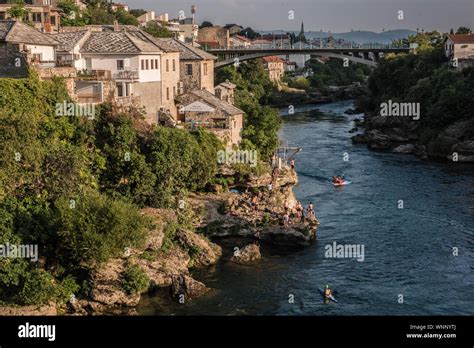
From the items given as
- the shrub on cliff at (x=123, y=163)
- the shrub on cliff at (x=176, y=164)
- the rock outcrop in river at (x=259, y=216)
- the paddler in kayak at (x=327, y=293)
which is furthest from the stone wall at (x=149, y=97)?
the paddler in kayak at (x=327, y=293)

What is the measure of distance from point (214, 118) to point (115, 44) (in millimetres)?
7812

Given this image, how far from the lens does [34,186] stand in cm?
3102

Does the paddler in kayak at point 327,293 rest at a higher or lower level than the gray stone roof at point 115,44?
lower

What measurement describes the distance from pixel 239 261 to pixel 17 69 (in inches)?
597

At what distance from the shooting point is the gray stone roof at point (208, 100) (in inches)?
1789

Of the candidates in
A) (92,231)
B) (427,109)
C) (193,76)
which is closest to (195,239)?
(92,231)

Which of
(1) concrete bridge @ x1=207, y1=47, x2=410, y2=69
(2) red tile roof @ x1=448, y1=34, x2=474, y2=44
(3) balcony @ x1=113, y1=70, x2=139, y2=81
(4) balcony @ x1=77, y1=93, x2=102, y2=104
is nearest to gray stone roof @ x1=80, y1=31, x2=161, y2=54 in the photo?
(3) balcony @ x1=113, y1=70, x2=139, y2=81

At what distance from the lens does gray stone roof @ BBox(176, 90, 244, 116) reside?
45453 millimetres

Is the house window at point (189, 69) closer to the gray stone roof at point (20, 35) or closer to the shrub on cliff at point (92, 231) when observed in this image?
the gray stone roof at point (20, 35)

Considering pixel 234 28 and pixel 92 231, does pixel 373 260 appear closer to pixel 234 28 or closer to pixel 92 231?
pixel 92 231

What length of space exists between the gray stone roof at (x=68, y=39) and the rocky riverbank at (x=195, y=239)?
506 inches

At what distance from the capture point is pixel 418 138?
67.3 metres

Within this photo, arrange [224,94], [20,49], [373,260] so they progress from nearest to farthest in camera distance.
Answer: [373,260]
[20,49]
[224,94]

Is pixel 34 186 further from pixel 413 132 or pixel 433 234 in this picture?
pixel 413 132
